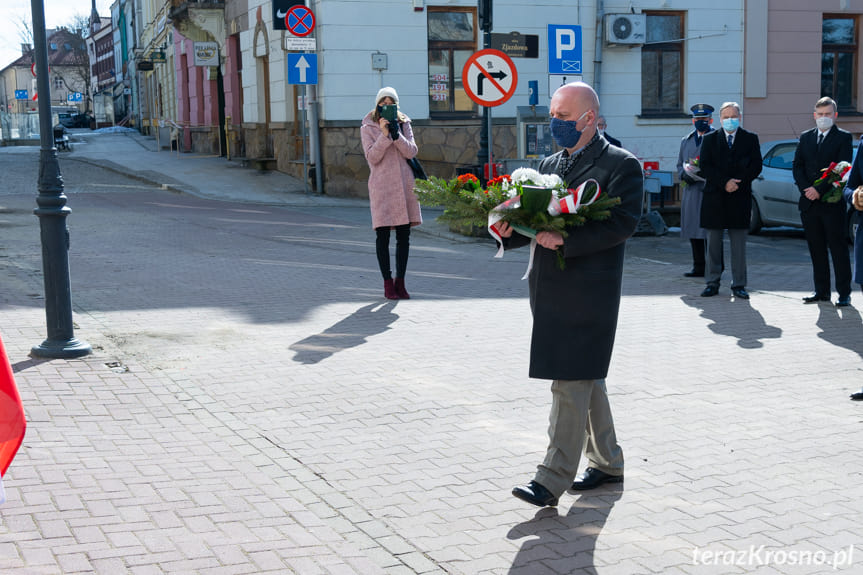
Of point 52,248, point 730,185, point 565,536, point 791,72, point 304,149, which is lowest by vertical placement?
point 565,536

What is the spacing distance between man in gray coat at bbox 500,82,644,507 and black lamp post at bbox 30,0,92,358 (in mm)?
3959

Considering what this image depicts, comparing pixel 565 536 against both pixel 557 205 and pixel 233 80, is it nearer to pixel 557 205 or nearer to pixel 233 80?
pixel 557 205

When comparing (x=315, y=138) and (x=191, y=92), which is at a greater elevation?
(x=191, y=92)

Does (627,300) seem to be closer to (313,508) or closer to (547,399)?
(547,399)

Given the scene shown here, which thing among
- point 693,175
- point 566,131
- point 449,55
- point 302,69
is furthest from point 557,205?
point 449,55

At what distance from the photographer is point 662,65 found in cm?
2236

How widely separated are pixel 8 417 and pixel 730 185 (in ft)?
25.5

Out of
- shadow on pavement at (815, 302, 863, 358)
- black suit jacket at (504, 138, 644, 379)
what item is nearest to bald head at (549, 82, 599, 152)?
black suit jacket at (504, 138, 644, 379)

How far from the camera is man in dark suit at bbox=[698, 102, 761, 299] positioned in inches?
381

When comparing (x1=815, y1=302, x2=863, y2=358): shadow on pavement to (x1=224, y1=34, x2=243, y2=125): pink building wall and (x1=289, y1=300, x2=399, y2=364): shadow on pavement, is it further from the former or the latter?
(x1=224, y1=34, x2=243, y2=125): pink building wall

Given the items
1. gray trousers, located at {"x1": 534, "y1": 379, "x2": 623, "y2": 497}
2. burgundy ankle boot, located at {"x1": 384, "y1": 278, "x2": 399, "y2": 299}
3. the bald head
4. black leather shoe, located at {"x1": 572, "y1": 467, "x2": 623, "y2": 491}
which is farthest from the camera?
burgundy ankle boot, located at {"x1": 384, "y1": 278, "x2": 399, "y2": 299}

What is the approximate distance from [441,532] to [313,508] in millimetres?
606

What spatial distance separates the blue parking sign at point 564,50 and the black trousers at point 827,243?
5755 millimetres

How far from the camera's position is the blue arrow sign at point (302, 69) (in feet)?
63.3
